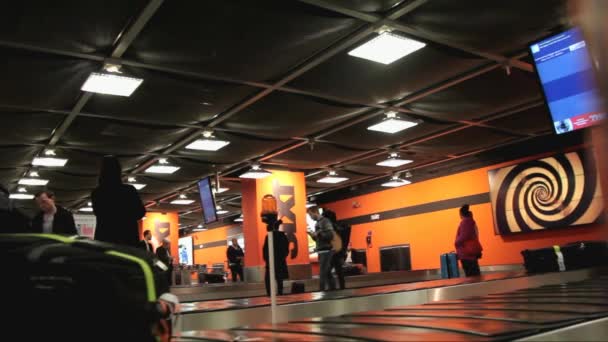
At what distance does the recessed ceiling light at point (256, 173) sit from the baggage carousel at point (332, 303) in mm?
6250

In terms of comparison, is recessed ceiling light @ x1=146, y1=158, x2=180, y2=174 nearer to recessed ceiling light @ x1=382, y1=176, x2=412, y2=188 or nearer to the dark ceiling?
the dark ceiling

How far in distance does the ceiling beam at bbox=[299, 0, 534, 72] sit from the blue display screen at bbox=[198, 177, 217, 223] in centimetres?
853

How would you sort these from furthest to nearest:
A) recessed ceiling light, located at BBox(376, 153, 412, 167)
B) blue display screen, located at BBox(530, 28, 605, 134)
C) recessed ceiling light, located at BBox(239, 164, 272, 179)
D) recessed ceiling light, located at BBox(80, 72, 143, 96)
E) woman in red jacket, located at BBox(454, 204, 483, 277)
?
recessed ceiling light, located at BBox(376, 153, 412, 167), recessed ceiling light, located at BBox(239, 164, 272, 179), woman in red jacket, located at BBox(454, 204, 483, 277), recessed ceiling light, located at BBox(80, 72, 143, 96), blue display screen, located at BBox(530, 28, 605, 134)

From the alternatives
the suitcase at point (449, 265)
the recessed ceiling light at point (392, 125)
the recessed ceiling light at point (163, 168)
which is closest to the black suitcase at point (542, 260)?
the suitcase at point (449, 265)

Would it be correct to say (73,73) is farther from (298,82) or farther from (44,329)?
(44,329)

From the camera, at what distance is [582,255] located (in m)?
10.3

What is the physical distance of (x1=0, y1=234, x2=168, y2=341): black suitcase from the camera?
1.60 m

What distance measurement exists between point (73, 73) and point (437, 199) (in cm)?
1193

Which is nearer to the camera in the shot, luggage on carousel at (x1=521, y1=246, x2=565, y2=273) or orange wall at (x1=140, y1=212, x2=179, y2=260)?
luggage on carousel at (x1=521, y1=246, x2=565, y2=273)

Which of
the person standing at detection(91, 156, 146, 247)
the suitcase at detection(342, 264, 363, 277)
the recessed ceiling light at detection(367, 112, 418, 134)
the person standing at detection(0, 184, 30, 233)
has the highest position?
the recessed ceiling light at detection(367, 112, 418, 134)

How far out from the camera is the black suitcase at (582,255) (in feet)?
33.7

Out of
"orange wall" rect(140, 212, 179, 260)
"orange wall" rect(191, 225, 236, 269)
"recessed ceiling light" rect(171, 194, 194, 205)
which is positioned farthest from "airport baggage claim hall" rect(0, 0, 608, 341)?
"orange wall" rect(191, 225, 236, 269)

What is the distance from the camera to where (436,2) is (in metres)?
5.67

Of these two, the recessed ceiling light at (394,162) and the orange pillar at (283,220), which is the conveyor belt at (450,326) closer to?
the recessed ceiling light at (394,162)
